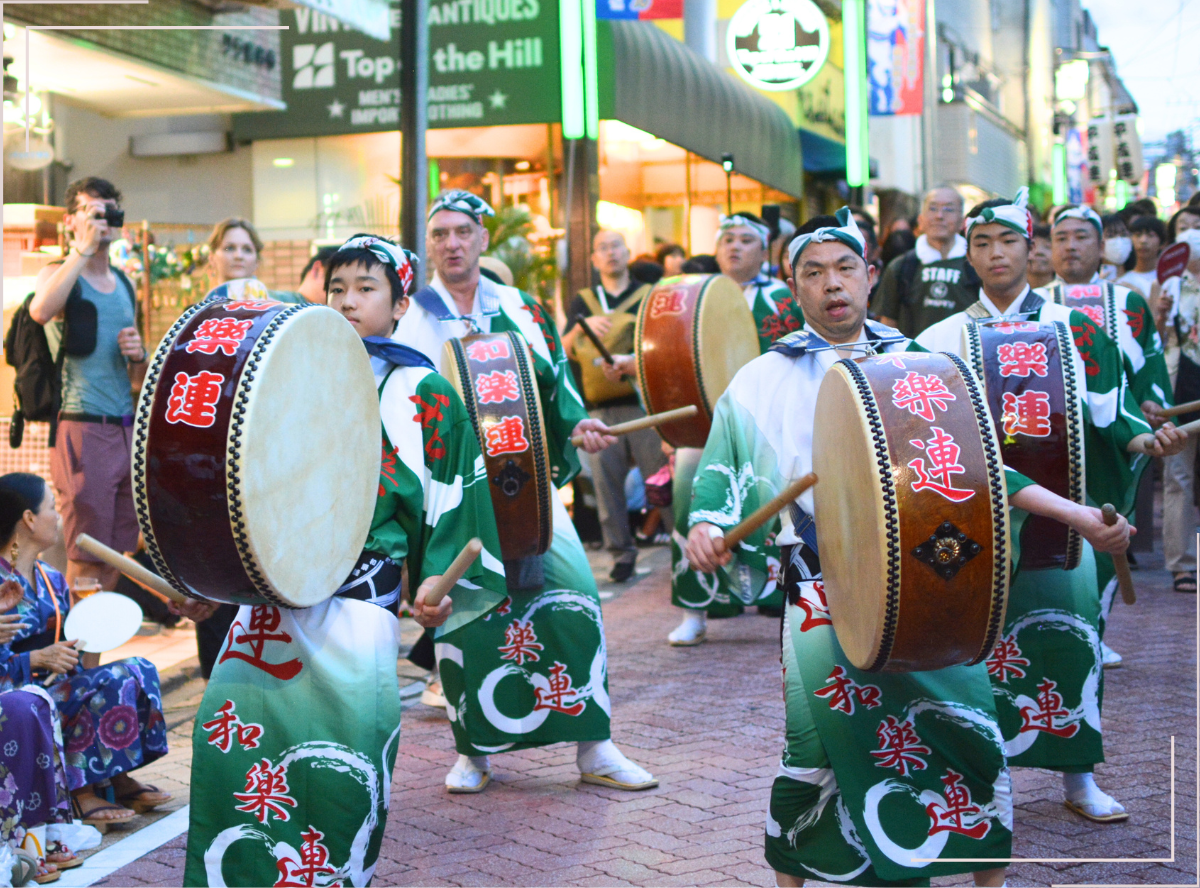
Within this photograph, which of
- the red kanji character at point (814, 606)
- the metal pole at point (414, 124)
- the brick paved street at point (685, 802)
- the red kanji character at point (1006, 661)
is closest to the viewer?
the red kanji character at point (814, 606)

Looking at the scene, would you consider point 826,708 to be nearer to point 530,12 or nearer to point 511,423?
point 511,423

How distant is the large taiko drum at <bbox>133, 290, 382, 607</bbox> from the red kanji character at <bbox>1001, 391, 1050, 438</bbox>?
182cm

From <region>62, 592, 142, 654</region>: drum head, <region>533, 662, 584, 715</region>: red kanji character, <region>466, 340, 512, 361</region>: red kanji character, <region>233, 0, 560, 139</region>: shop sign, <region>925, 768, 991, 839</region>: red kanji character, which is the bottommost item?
<region>533, 662, 584, 715</region>: red kanji character

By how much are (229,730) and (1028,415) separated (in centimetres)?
220

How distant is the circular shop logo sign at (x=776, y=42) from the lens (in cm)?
1323

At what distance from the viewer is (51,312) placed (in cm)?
582

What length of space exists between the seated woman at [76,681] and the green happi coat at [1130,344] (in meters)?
3.12

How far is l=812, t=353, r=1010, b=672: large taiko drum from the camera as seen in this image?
2.79 metres

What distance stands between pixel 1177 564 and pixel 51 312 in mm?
6242

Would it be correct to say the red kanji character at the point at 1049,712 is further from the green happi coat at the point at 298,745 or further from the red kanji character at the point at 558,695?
the green happi coat at the point at 298,745

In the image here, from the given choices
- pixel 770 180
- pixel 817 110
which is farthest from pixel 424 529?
pixel 817 110

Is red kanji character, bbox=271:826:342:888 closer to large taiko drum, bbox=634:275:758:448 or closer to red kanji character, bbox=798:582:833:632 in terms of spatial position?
red kanji character, bbox=798:582:833:632

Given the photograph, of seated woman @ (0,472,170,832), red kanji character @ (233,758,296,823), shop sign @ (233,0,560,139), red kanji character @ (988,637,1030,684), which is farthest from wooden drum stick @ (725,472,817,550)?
shop sign @ (233,0,560,139)

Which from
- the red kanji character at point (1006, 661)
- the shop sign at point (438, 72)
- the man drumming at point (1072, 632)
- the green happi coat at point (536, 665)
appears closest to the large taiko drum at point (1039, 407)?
the man drumming at point (1072, 632)
